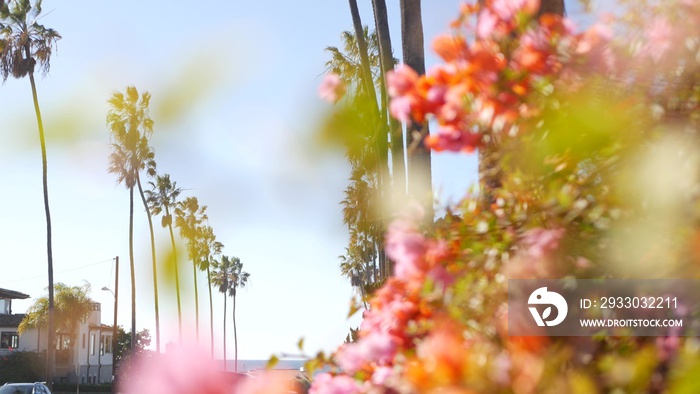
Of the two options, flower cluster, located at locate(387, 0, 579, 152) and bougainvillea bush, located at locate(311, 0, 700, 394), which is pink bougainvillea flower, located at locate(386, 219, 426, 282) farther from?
flower cluster, located at locate(387, 0, 579, 152)

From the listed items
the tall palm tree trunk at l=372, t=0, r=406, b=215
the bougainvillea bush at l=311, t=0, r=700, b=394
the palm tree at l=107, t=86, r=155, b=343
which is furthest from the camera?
the palm tree at l=107, t=86, r=155, b=343

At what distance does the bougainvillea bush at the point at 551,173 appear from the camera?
7.47ft

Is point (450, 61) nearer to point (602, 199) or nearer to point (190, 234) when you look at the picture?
point (602, 199)

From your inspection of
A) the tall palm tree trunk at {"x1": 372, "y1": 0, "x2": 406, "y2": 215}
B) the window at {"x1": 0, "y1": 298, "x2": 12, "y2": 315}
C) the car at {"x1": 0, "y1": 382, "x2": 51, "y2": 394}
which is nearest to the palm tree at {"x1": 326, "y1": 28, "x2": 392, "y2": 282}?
the tall palm tree trunk at {"x1": 372, "y1": 0, "x2": 406, "y2": 215}

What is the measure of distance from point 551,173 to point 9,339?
202 ft

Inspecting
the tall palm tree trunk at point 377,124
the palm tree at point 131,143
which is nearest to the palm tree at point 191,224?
the palm tree at point 131,143

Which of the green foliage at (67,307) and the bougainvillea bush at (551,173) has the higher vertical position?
the green foliage at (67,307)

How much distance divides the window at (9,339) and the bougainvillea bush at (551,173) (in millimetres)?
60841

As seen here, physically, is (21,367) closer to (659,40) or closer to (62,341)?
(62,341)

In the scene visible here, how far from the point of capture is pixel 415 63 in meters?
8.01

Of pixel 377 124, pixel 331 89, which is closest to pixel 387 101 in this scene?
pixel 377 124

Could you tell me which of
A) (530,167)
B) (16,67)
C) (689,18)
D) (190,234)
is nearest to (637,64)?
(689,18)

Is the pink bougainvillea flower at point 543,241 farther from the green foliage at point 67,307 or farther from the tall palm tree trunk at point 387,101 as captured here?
the green foliage at point 67,307

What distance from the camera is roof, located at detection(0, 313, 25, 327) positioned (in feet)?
189
